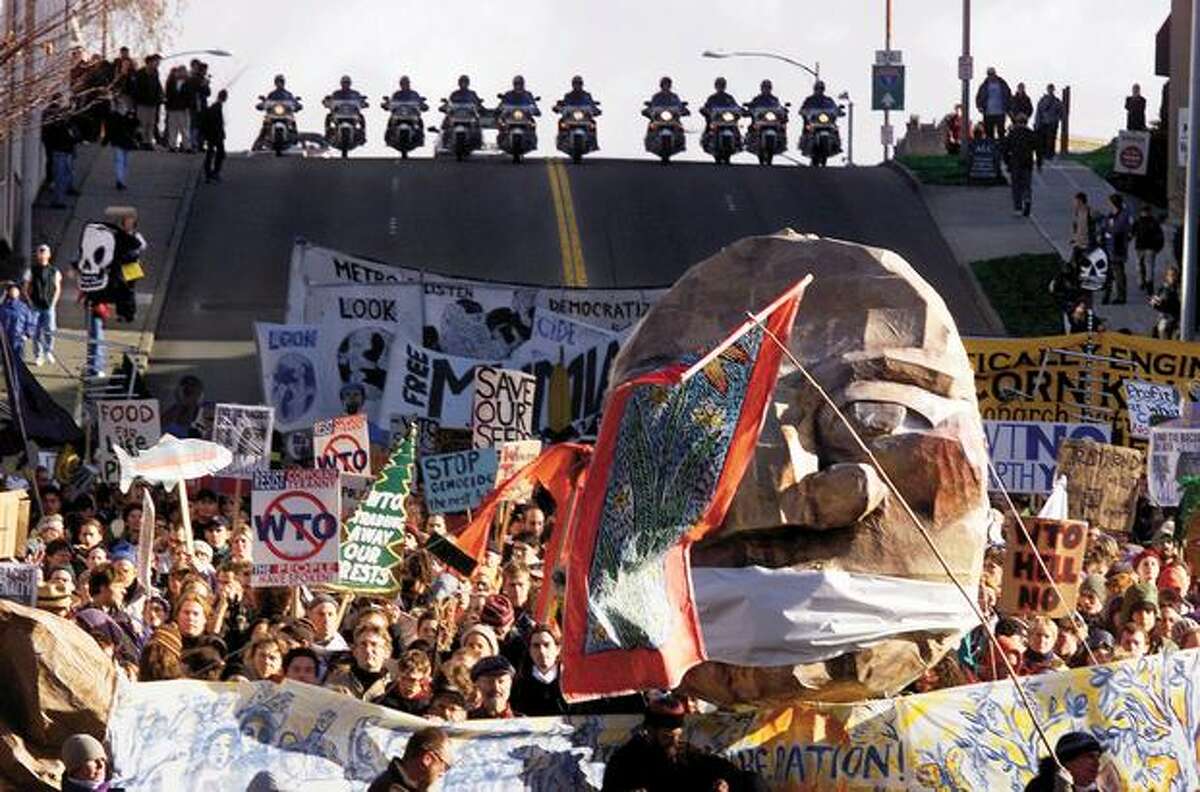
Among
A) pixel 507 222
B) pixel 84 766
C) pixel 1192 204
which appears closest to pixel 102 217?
pixel 507 222

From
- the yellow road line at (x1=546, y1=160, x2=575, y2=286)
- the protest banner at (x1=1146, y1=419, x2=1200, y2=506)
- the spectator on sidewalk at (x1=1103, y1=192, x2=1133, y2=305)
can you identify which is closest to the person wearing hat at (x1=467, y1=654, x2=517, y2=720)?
the protest banner at (x1=1146, y1=419, x2=1200, y2=506)


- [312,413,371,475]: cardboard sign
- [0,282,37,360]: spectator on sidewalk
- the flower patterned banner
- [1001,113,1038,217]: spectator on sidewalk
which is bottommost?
the flower patterned banner

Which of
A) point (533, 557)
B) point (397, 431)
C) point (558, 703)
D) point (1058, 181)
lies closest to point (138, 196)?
point (1058, 181)

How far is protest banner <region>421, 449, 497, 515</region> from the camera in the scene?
2283cm

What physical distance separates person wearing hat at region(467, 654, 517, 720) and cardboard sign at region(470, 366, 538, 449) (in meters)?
10.6

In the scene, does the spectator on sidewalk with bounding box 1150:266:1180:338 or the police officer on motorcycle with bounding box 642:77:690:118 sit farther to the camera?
the police officer on motorcycle with bounding box 642:77:690:118

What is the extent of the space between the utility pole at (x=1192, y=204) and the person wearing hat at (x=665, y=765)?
2345cm

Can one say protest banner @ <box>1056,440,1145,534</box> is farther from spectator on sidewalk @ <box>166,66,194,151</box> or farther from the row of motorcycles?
the row of motorcycles

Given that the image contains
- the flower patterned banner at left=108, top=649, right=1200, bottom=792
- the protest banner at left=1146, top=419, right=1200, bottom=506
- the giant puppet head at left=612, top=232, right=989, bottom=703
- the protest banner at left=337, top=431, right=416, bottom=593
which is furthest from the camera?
the protest banner at left=1146, top=419, right=1200, bottom=506

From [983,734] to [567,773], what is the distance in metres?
1.70

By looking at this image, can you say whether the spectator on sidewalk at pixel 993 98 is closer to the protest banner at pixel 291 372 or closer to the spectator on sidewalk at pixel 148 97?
the spectator on sidewalk at pixel 148 97

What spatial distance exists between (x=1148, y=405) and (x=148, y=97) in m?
21.4

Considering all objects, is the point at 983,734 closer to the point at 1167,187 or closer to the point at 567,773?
the point at 567,773

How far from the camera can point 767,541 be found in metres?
15.5
